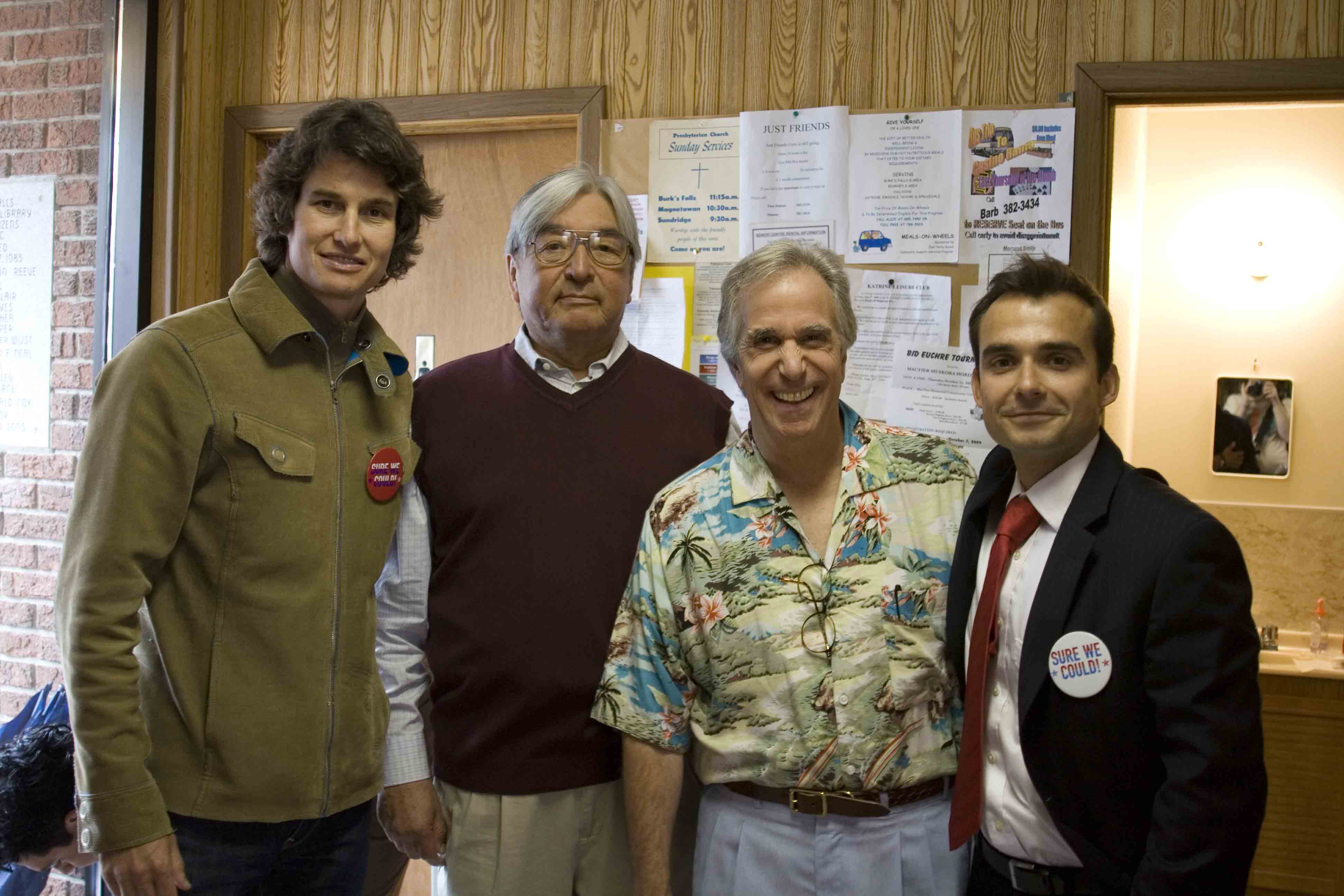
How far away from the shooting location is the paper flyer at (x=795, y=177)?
2572mm

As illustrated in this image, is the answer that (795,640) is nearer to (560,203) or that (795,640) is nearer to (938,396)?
(560,203)

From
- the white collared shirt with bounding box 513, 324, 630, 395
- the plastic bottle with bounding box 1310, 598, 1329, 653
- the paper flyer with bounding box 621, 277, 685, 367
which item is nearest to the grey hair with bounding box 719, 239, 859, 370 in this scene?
the white collared shirt with bounding box 513, 324, 630, 395

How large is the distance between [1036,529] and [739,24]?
5.88 feet

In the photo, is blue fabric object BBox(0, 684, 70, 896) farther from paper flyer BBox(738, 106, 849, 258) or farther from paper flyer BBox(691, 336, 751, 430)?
paper flyer BBox(738, 106, 849, 258)

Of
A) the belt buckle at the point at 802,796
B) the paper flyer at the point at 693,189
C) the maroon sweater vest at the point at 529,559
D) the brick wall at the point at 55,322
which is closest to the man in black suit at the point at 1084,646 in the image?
the belt buckle at the point at 802,796

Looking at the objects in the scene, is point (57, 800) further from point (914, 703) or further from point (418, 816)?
point (914, 703)

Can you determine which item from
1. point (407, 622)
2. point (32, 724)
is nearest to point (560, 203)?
point (407, 622)

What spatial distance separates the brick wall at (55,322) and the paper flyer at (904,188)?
Result: 2.18 metres

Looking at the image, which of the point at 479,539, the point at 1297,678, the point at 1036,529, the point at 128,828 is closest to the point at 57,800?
the point at 128,828

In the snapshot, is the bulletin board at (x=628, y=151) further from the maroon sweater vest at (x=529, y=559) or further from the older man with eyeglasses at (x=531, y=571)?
the maroon sweater vest at (x=529, y=559)

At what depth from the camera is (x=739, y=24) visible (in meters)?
2.65

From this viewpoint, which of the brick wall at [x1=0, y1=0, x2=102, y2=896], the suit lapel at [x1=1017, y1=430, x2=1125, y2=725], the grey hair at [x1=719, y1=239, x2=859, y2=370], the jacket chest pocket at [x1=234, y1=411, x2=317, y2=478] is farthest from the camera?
the brick wall at [x1=0, y1=0, x2=102, y2=896]

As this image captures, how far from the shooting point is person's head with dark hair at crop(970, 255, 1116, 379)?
1388mm

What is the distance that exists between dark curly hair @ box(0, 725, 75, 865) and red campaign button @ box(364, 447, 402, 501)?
3.49ft
